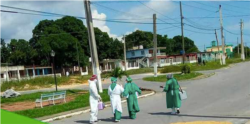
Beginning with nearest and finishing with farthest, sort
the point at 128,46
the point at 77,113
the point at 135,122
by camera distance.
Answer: the point at 135,122, the point at 77,113, the point at 128,46

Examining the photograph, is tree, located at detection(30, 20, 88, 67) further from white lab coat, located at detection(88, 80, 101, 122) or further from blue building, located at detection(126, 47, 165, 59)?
white lab coat, located at detection(88, 80, 101, 122)

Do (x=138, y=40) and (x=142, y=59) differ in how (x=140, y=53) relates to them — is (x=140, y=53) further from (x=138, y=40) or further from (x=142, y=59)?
(x=138, y=40)

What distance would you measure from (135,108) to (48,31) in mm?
54857

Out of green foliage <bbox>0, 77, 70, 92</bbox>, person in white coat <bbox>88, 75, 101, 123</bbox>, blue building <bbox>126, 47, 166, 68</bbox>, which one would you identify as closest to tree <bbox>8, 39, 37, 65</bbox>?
blue building <bbox>126, 47, 166, 68</bbox>

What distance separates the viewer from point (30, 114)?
44.6ft

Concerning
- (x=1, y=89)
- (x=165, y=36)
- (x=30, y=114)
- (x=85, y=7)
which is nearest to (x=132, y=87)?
(x=30, y=114)

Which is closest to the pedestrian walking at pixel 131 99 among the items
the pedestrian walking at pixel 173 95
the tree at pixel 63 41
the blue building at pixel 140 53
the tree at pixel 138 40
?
the pedestrian walking at pixel 173 95

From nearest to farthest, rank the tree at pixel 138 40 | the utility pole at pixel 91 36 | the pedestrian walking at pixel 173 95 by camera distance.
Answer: the pedestrian walking at pixel 173 95 < the utility pole at pixel 91 36 < the tree at pixel 138 40

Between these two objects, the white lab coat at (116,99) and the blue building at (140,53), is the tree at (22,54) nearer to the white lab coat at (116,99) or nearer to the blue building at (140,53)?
the blue building at (140,53)

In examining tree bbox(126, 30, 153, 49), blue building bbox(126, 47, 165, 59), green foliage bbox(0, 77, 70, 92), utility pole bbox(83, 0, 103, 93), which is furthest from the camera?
tree bbox(126, 30, 153, 49)

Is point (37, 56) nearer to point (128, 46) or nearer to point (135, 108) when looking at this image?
point (128, 46)

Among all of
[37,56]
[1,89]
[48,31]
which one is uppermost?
[48,31]

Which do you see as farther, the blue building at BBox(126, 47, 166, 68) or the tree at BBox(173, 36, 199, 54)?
the tree at BBox(173, 36, 199, 54)

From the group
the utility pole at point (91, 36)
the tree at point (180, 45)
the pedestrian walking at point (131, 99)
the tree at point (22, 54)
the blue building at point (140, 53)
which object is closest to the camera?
the pedestrian walking at point (131, 99)
